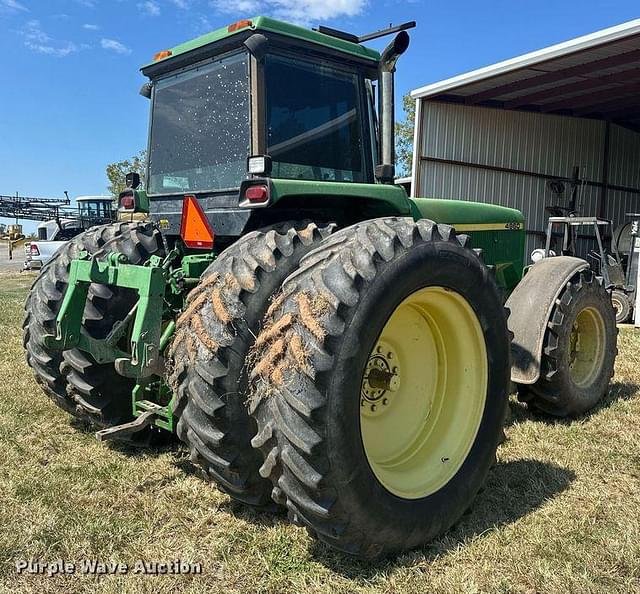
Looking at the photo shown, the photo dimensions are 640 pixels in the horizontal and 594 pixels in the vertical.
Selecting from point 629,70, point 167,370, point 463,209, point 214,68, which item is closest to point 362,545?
point 167,370

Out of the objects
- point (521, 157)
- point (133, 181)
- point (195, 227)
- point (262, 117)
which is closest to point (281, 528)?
point (195, 227)

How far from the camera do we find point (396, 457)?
120 inches

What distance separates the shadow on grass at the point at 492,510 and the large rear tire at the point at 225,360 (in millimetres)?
499

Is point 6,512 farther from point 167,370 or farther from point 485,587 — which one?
point 485,587

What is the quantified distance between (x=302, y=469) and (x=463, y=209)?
10.6 feet

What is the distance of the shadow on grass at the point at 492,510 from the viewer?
2.66m

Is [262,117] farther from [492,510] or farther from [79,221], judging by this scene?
[79,221]

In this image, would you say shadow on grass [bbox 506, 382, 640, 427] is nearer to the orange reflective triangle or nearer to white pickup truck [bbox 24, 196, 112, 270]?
the orange reflective triangle

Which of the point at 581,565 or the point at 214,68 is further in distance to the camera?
the point at 214,68

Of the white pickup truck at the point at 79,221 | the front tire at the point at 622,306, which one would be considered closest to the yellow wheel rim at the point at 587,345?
the front tire at the point at 622,306

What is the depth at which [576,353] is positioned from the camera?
5.08 metres

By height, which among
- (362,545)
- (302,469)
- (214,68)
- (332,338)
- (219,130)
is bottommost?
(362,545)

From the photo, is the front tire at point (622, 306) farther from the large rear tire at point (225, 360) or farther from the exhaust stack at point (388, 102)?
the large rear tire at point (225, 360)

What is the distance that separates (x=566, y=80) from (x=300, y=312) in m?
12.8
